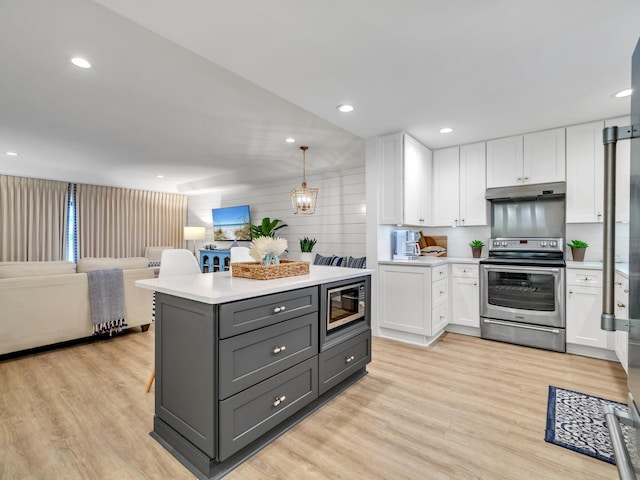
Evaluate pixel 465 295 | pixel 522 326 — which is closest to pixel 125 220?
pixel 465 295

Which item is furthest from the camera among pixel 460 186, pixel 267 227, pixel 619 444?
pixel 267 227

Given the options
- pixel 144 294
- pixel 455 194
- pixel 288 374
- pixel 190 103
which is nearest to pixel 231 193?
pixel 144 294

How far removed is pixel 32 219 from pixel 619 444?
8524mm

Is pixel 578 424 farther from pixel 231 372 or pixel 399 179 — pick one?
pixel 399 179

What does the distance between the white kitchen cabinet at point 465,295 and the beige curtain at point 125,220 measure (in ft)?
23.7

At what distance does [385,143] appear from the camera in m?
3.78

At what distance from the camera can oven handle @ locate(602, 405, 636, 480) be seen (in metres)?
0.67

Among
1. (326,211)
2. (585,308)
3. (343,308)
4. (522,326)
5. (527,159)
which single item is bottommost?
(522,326)

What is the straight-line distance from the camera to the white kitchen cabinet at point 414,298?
3453mm

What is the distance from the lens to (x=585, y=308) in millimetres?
3178

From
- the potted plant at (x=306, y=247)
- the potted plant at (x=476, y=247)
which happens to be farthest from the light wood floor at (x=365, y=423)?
the potted plant at (x=306, y=247)

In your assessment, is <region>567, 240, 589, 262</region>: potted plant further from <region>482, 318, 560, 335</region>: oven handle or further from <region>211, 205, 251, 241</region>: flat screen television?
<region>211, 205, 251, 241</region>: flat screen television

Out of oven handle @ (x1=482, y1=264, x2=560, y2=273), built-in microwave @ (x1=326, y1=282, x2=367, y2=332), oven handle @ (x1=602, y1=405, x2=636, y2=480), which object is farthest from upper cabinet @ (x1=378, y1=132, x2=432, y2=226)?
oven handle @ (x1=602, y1=405, x2=636, y2=480)

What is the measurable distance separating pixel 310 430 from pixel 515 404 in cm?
149
